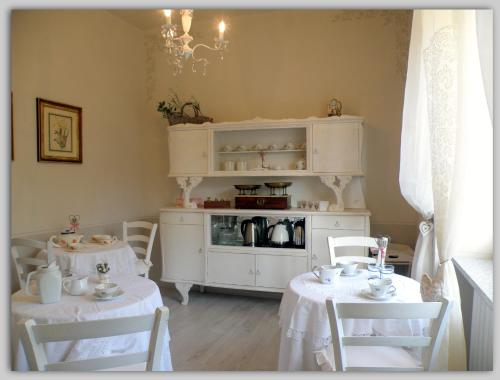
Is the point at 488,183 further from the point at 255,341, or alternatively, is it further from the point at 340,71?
the point at 340,71

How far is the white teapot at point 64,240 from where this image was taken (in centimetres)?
276

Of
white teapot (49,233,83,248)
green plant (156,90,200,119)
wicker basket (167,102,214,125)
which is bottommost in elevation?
white teapot (49,233,83,248)

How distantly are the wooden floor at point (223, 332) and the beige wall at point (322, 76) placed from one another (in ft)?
3.78

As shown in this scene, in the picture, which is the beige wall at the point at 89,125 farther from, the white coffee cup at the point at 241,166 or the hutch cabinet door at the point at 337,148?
the hutch cabinet door at the point at 337,148

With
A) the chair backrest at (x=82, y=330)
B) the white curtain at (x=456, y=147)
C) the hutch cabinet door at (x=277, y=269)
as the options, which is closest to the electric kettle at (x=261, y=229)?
the hutch cabinet door at (x=277, y=269)

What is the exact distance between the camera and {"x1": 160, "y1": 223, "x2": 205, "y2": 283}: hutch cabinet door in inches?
135

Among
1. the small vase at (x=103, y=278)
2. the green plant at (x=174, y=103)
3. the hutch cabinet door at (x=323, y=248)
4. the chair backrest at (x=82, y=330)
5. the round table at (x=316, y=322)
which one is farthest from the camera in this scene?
the green plant at (x=174, y=103)

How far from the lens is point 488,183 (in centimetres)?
150

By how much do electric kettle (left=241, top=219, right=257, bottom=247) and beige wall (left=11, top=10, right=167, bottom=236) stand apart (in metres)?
1.20

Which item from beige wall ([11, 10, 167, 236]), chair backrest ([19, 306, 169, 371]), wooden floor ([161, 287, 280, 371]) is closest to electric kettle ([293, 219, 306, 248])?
wooden floor ([161, 287, 280, 371])

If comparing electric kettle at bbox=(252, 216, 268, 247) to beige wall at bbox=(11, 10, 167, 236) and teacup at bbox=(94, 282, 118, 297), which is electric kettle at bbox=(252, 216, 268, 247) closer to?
beige wall at bbox=(11, 10, 167, 236)

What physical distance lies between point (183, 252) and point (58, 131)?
152 centimetres

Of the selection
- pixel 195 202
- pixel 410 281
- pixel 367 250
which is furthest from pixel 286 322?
pixel 195 202

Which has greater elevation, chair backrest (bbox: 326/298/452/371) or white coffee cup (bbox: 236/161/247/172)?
white coffee cup (bbox: 236/161/247/172)
